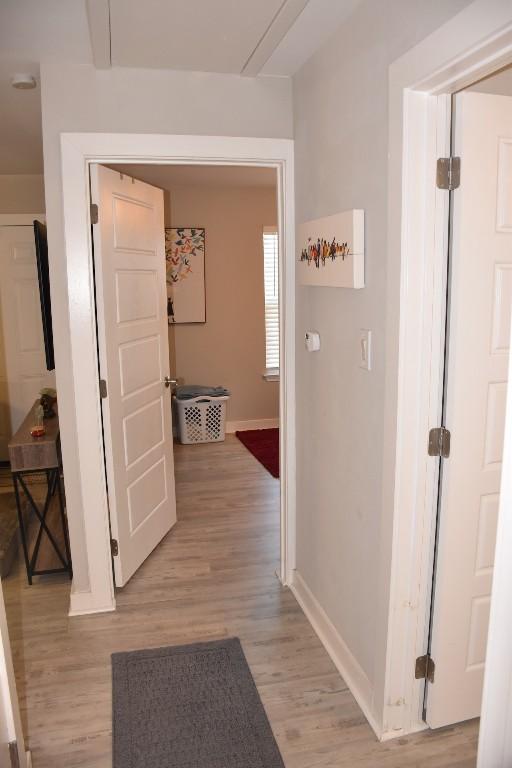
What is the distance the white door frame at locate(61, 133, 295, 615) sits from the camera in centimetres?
251

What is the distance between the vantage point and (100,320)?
2721 millimetres

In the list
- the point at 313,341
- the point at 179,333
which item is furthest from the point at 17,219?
the point at 313,341

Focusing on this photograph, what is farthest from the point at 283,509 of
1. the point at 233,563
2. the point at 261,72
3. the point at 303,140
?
the point at 261,72

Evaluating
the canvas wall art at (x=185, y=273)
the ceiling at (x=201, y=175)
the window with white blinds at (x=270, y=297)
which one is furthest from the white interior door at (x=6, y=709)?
the window with white blinds at (x=270, y=297)

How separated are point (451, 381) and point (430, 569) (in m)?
0.64

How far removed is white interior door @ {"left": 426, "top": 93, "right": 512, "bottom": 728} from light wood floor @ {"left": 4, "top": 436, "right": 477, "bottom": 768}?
1.03 ft

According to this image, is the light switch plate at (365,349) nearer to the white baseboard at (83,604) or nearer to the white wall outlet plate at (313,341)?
the white wall outlet plate at (313,341)

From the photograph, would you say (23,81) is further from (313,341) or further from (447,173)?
(447,173)

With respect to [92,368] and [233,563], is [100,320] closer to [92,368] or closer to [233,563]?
[92,368]

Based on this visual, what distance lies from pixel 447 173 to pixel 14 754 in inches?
78.3

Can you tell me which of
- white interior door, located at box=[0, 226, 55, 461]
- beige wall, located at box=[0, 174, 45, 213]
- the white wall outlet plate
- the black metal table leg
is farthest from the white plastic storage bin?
the white wall outlet plate

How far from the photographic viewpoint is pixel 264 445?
550cm

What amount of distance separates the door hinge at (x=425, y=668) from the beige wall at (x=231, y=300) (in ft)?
13.7

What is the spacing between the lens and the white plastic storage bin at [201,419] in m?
5.55
